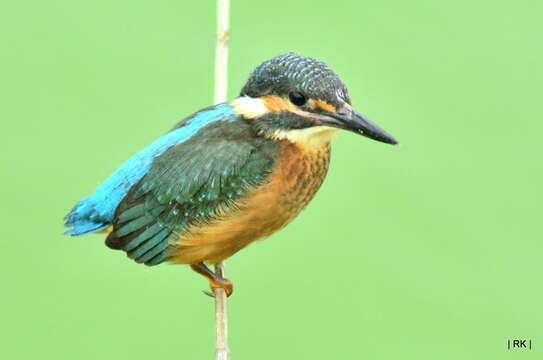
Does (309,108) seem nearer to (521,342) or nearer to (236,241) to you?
(236,241)

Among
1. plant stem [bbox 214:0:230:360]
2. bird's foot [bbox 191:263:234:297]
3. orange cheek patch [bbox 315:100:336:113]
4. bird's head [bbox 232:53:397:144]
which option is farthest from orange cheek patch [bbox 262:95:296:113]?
bird's foot [bbox 191:263:234:297]

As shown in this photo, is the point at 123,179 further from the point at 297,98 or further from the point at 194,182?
the point at 297,98

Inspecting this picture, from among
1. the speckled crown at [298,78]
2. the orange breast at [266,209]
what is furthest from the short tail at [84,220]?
the speckled crown at [298,78]

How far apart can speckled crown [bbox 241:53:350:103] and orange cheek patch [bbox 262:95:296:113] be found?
20 millimetres

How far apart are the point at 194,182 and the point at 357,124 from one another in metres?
0.72

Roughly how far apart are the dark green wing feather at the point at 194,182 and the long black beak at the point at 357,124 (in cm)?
38

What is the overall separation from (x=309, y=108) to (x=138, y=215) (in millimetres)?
825

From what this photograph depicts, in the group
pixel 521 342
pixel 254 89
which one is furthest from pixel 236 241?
pixel 521 342

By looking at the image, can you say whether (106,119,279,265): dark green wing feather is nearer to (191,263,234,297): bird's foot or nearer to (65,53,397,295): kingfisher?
(65,53,397,295): kingfisher

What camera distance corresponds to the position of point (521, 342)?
364cm

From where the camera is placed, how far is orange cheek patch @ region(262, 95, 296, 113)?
3.11 metres

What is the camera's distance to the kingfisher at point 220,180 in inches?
127

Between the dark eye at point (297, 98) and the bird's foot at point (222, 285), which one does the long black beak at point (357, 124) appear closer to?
the dark eye at point (297, 98)

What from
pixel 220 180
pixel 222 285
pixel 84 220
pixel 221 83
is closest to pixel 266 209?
pixel 220 180
